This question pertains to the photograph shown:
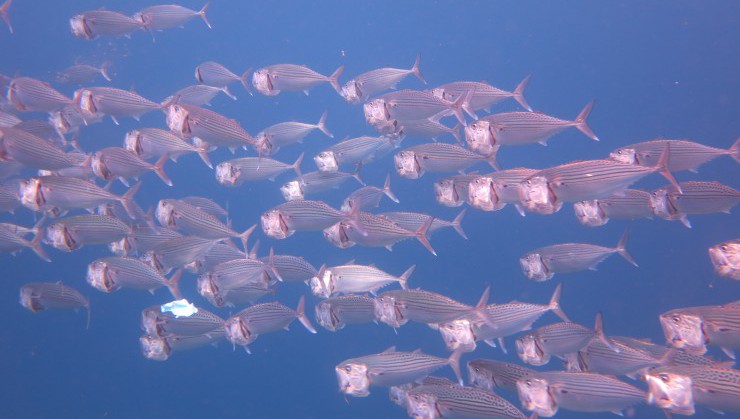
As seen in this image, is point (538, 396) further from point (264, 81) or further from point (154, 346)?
point (264, 81)

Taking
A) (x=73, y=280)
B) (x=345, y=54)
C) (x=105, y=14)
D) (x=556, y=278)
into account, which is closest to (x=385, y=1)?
(x=345, y=54)

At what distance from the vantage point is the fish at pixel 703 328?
3658 millimetres

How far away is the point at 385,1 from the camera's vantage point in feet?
55.7

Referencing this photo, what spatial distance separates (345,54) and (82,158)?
12832mm

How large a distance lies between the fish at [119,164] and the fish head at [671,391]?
15.8ft

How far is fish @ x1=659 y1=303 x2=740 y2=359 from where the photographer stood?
12.0ft

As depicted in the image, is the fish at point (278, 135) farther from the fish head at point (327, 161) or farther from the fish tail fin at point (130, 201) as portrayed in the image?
the fish tail fin at point (130, 201)

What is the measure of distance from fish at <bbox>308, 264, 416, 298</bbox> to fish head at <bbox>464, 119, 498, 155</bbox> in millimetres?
1536

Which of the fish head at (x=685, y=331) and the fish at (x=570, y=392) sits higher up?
the fish head at (x=685, y=331)

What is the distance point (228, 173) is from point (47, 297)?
2.60 metres

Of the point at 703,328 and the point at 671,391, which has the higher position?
the point at 703,328

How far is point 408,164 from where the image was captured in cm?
525

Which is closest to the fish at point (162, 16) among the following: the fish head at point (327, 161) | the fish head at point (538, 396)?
the fish head at point (327, 161)

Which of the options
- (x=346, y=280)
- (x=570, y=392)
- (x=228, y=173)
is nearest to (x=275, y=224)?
(x=346, y=280)
